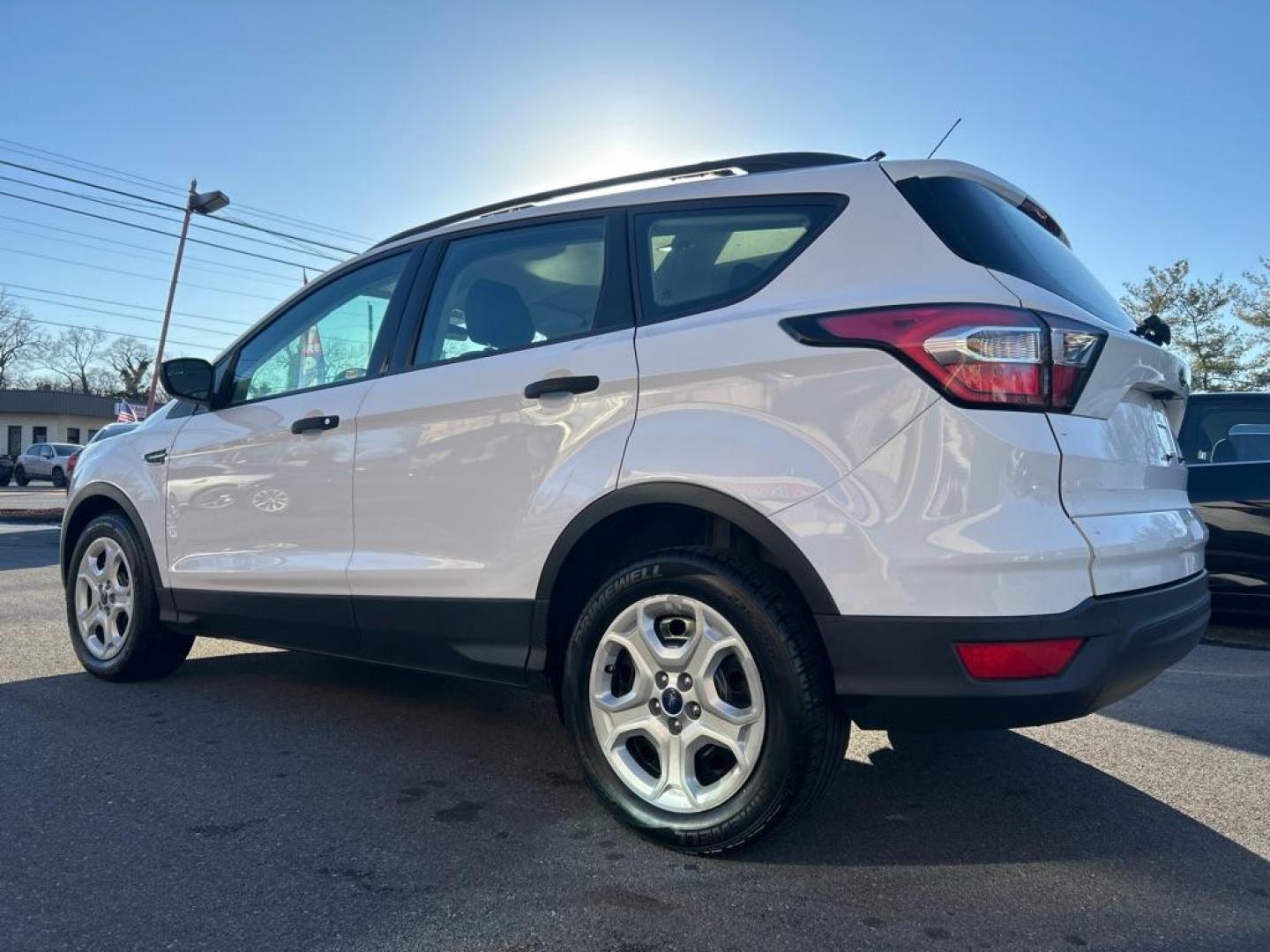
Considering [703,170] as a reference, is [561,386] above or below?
below

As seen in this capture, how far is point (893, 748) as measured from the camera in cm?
357

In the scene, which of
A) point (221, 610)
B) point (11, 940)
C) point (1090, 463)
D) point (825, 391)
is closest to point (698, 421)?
point (825, 391)

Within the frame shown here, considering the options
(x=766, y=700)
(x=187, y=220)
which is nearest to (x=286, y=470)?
(x=766, y=700)

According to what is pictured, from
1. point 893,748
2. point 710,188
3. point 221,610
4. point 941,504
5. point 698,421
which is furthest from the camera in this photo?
point 221,610

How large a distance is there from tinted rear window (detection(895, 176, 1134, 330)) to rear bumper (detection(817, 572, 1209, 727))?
0.86 metres

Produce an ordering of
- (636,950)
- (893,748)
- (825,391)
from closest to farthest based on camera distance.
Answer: (636,950) < (825,391) < (893,748)

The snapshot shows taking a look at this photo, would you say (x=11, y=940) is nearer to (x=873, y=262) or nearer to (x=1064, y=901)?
(x=1064, y=901)

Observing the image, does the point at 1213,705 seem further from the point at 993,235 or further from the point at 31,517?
the point at 31,517

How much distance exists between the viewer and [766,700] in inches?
95.3

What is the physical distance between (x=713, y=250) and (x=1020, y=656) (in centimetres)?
141

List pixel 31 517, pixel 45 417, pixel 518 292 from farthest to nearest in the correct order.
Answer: pixel 45 417 → pixel 31 517 → pixel 518 292

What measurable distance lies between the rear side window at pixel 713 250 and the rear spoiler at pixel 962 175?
0.22m

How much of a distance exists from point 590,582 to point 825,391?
100 centimetres

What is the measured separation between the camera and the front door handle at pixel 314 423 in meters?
3.58
